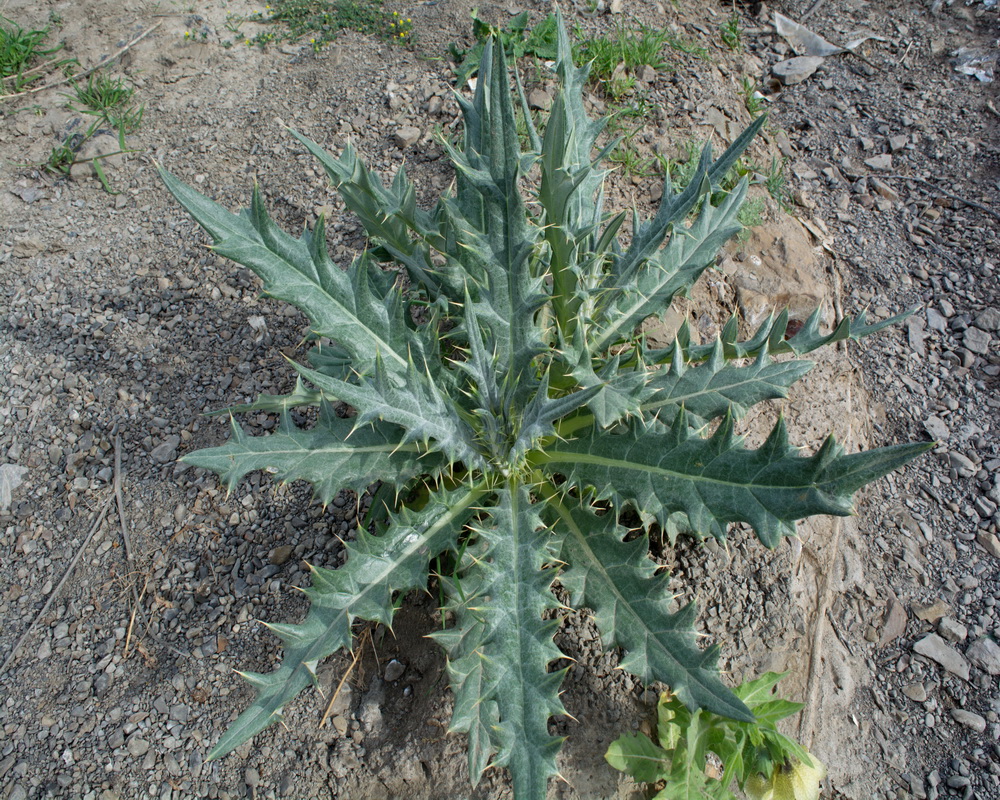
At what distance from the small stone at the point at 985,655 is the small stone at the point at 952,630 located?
4 cm

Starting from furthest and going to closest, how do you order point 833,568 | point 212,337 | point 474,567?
point 212,337
point 833,568
point 474,567

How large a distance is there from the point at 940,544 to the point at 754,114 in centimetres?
236

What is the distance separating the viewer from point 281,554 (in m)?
2.26

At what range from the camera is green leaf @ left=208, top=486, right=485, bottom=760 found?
5.00ft

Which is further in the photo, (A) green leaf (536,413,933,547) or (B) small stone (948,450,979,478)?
(B) small stone (948,450,979,478)

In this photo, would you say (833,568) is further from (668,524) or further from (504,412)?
(504,412)

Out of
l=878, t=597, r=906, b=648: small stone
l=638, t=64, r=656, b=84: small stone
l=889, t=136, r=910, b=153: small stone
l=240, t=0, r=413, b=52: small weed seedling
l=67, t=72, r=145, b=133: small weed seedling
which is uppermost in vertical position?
l=889, t=136, r=910, b=153: small stone

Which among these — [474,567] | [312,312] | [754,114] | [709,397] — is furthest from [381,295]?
[754,114]

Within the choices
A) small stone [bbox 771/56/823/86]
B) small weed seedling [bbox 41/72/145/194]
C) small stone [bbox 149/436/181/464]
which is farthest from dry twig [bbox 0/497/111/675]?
small stone [bbox 771/56/823/86]

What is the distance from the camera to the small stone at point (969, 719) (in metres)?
2.11

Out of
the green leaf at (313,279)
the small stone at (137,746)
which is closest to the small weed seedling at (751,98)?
the green leaf at (313,279)

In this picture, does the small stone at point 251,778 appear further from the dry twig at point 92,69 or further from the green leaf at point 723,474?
the dry twig at point 92,69

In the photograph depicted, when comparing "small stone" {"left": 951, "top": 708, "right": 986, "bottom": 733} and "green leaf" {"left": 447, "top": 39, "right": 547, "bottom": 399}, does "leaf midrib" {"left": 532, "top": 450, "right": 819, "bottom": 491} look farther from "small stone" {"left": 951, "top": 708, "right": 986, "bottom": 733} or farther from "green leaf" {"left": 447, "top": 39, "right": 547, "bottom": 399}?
"small stone" {"left": 951, "top": 708, "right": 986, "bottom": 733}

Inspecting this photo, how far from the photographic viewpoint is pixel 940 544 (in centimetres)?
245
